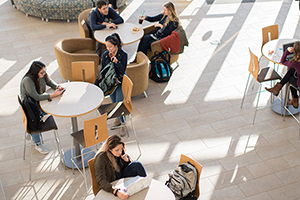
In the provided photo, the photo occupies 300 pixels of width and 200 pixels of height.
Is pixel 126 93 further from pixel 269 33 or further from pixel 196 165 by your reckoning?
pixel 269 33

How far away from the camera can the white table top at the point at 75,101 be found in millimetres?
4344

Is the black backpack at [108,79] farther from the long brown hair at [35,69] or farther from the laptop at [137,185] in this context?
the laptop at [137,185]

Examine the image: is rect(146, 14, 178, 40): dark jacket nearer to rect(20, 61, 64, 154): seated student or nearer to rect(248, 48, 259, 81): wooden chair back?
rect(248, 48, 259, 81): wooden chair back

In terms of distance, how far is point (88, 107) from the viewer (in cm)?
444

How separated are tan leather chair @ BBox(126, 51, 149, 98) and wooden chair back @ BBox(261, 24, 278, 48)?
217 centimetres

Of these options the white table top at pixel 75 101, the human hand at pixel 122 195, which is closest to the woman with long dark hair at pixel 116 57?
the white table top at pixel 75 101

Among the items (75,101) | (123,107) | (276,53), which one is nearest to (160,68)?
(123,107)

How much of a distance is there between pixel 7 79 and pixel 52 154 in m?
2.31

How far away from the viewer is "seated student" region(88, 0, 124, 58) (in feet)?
21.4

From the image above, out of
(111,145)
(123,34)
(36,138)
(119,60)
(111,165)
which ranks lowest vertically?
(36,138)

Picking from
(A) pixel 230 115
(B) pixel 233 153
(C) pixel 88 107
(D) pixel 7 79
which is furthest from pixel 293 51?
(D) pixel 7 79

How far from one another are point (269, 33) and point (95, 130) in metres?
3.86

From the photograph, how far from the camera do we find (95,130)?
4.29 meters

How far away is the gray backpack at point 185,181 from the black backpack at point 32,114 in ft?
6.19
